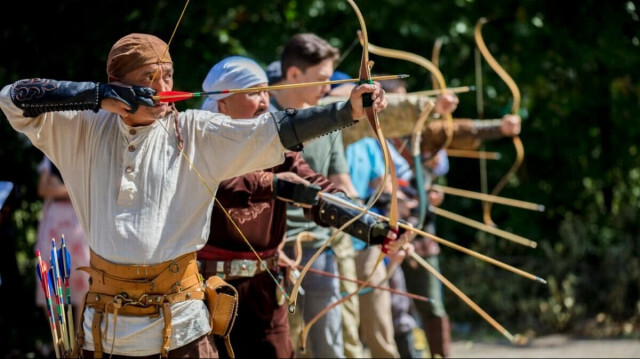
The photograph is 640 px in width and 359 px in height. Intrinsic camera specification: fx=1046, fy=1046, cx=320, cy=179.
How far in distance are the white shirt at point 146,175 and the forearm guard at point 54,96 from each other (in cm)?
6

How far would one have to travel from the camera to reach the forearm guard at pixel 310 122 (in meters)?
3.17

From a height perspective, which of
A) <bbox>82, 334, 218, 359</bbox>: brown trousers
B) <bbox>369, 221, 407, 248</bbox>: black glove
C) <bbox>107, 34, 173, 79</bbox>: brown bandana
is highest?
<bbox>107, 34, 173, 79</bbox>: brown bandana

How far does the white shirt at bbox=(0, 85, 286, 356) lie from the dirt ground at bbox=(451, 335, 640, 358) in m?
4.14

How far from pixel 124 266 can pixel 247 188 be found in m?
0.84

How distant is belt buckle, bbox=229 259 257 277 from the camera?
4.09 m

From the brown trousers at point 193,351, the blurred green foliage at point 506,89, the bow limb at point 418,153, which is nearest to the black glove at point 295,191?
the brown trousers at point 193,351

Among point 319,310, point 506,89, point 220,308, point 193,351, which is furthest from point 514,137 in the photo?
point 193,351

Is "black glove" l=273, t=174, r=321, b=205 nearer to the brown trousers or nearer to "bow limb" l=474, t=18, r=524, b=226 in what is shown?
the brown trousers

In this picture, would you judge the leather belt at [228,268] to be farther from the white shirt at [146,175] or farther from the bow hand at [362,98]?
the bow hand at [362,98]

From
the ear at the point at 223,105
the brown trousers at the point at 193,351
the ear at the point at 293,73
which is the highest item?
the ear at the point at 293,73

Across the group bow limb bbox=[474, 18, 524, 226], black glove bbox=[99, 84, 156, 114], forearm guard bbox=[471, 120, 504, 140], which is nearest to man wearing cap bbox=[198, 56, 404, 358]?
black glove bbox=[99, 84, 156, 114]

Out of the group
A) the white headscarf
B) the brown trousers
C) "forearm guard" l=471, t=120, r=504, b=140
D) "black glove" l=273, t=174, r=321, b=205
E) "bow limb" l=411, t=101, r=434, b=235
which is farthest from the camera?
"forearm guard" l=471, t=120, r=504, b=140

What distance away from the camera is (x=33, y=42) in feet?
21.4

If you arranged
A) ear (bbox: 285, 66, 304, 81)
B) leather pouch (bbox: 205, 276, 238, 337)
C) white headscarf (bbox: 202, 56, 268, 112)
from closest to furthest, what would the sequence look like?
leather pouch (bbox: 205, 276, 238, 337) < white headscarf (bbox: 202, 56, 268, 112) < ear (bbox: 285, 66, 304, 81)
